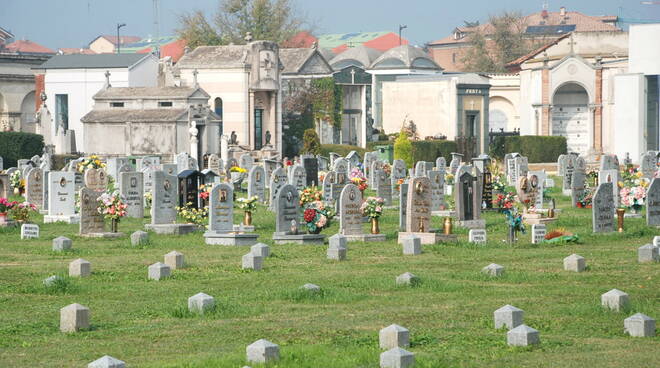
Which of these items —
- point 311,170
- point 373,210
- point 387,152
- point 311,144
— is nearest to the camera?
point 373,210

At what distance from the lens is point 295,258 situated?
21.6 metres

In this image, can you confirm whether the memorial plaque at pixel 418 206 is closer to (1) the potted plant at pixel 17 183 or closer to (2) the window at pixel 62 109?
(1) the potted plant at pixel 17 183

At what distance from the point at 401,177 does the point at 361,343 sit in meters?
27.0

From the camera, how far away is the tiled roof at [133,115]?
54.1m

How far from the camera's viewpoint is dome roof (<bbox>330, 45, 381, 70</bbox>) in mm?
85375

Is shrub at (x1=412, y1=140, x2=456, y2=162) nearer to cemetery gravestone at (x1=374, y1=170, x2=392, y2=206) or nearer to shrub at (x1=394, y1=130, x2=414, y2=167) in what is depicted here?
shrub at (x1=394, y1=130, x2=414, y2=167)

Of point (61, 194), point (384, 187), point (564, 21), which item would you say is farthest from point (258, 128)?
point (564, 21)

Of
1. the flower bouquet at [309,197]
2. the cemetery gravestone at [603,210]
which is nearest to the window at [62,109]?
the flower bouquet at [309,197]

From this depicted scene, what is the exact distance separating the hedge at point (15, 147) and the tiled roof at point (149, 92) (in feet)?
11.8

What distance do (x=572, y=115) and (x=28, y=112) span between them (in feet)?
98.8

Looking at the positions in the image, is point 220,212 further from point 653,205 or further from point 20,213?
point 653,205

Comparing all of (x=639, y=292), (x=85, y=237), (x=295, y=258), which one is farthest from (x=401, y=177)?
(x=639, y=292)

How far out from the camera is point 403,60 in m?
82.9

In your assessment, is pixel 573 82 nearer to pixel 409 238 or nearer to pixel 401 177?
pixel 401 177
